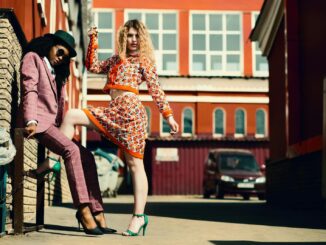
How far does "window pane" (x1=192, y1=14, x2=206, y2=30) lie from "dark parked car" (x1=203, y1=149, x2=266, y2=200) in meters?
11.0

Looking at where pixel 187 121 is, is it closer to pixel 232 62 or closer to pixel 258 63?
pixel 232 62

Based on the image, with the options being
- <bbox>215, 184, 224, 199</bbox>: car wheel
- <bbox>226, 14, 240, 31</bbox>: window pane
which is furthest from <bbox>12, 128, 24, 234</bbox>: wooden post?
<bbox>226, 14, 240, 31</bbox>: window pane

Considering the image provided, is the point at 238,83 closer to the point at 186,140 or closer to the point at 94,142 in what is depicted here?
the point at 186,140

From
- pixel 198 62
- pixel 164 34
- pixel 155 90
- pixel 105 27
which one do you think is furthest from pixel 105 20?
pixel 155 90

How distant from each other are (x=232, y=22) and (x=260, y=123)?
528 centimetres

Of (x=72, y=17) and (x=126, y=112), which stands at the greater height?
(x=72, y=17)

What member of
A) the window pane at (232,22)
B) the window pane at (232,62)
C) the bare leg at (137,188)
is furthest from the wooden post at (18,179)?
the window pane at (232,22)

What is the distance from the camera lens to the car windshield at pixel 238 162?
27.8 meters

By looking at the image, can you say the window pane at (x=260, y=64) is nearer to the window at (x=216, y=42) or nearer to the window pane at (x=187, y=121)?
the window at (x=216, y=42)

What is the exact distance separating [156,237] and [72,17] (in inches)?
683

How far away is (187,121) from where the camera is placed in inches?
1444

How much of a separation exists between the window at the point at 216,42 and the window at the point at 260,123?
94.9 inches

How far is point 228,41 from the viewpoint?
38312mm

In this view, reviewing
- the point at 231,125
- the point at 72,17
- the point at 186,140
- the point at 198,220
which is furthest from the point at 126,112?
the point at 231,125
